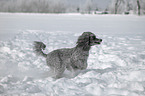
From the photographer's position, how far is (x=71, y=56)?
4031 millimetres

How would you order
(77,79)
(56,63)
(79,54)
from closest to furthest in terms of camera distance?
(77,79), (56,63), (79,54)

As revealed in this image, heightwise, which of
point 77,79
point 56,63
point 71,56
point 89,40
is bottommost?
point 77,79

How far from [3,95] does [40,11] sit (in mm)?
40107

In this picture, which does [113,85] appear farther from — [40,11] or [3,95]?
[40,11]

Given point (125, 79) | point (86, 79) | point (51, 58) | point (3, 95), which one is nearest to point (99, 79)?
point (86, 79)

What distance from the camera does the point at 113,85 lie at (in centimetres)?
327

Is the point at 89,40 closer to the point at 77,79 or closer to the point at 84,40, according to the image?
the point at 84,40

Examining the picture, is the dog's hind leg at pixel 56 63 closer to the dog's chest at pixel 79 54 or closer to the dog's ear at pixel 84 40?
the dog's chest at pixel 79 54

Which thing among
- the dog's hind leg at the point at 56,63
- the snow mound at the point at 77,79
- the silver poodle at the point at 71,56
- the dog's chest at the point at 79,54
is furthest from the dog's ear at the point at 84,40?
the snow mound at the point at 77,79

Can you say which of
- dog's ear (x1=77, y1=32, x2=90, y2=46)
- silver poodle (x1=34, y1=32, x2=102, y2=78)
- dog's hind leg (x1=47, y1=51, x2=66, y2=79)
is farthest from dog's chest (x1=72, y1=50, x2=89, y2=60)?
dog's hind leg (x1=47, y1=51, x2=66, y2=79)

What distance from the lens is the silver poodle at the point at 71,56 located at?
3885 mm

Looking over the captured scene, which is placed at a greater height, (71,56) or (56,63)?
(71,56)

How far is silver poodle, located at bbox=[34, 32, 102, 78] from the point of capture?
3885 millimetres

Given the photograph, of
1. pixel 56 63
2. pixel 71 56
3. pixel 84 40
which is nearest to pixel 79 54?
pixel 71 56
